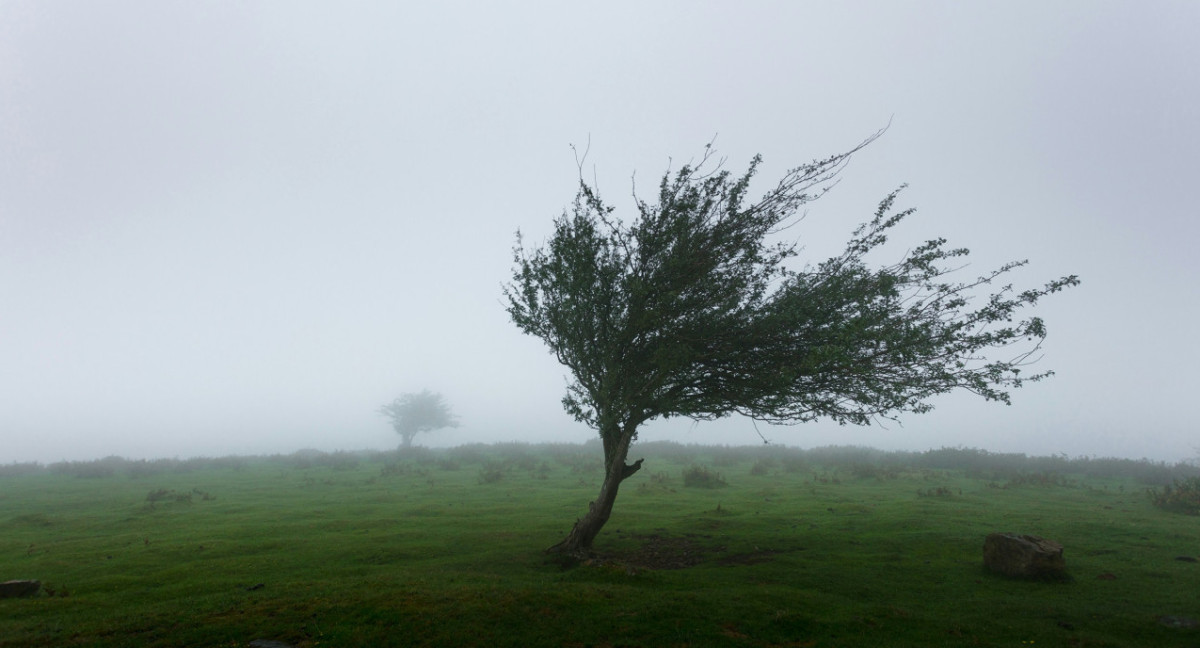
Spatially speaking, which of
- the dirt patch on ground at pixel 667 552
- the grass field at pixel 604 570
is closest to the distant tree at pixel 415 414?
the grass field at pixel 604 570

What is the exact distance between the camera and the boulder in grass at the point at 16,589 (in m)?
15.0

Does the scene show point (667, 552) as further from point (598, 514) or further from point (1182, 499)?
point (1182, 499)

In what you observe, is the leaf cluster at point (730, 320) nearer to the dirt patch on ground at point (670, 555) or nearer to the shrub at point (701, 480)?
the dirt patch on ground at point (670, 555)

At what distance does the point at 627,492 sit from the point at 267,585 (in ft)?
83.6

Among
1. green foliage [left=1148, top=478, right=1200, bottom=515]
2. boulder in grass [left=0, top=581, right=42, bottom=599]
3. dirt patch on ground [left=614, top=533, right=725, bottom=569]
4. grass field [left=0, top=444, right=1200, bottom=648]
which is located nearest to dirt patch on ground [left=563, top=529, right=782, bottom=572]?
dirt patch on ground [left=614, top=533, right=725, bottom=569]

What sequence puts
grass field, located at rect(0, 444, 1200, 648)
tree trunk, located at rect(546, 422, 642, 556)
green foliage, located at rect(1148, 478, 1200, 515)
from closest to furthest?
grass field, located at rect(0, 444, 1200, 648) → tree trunk, located at rect(546, 422, 642, 556) → green foliage, located at rect(1148, 478, 1200, 515)

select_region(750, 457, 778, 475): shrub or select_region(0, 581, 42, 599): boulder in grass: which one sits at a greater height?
select_region(0, 581, 42, 599): boulder in grass

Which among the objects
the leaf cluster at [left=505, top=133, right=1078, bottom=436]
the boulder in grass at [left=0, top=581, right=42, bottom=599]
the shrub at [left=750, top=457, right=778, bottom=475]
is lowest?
the shrub at [left=750, top=457, right=778, bottom=475]

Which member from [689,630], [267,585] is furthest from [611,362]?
[267,585]

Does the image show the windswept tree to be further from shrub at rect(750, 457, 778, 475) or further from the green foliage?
shrub at rect(750, 457, 778, 475)

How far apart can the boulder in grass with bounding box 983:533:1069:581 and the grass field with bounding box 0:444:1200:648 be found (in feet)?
1.12

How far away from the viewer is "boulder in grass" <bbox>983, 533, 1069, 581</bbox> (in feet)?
49.1

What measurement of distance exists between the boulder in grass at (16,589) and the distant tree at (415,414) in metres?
101

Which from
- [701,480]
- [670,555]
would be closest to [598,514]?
[670,555]
